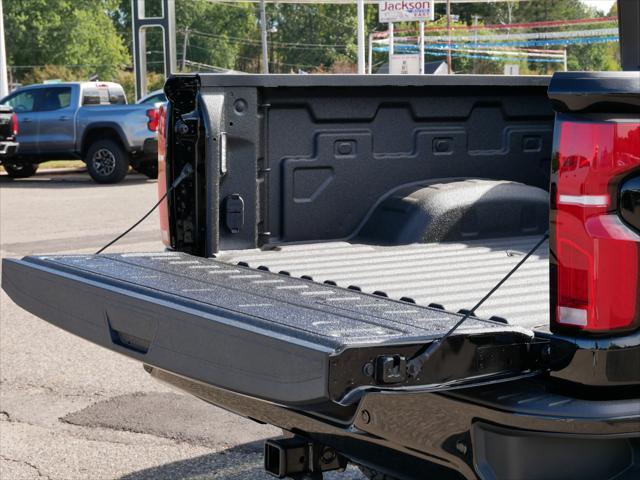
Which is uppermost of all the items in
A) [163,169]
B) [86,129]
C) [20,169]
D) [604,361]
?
[163,169]

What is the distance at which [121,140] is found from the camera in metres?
18.8

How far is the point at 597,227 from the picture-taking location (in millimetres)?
2367

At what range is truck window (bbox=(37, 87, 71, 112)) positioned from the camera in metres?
19.8

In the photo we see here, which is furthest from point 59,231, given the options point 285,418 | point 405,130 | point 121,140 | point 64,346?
point 285,418

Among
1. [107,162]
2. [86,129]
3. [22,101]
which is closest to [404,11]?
[22,101]

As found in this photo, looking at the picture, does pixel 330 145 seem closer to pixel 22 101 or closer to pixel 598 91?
pixel 598 91

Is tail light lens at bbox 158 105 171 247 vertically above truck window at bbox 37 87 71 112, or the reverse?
truck window at bbox 37 87 71 112

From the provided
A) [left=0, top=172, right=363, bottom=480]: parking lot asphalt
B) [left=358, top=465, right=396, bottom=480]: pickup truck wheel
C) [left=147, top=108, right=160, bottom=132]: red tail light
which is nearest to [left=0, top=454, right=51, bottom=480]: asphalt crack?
[left=0, top=172, right=363, bottom=480]: parking lot asphalt

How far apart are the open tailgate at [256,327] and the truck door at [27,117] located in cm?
1694

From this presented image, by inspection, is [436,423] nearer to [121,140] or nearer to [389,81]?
[389,81]

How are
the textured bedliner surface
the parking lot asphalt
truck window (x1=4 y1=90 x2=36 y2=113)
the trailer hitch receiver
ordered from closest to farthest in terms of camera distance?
the trailer hitch receiver < the textured bedliner surface < the parking lot asphalt < truck window (x1=4 y1=90 x2=36 y2=113)

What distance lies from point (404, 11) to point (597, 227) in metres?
38.1

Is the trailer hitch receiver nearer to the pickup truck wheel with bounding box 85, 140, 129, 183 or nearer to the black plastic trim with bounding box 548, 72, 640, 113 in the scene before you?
the black plastic trim with bounding box 548, 72, 640, 113

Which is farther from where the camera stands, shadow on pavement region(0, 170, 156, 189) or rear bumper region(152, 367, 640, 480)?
shadow on pavement region(0, 170, 156, 189)
